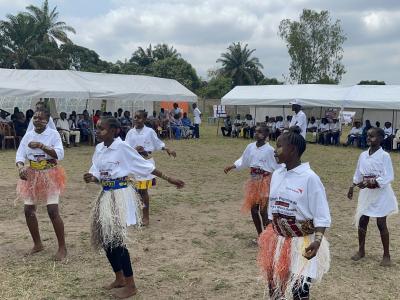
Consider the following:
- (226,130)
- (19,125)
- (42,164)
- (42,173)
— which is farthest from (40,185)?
(226,130)

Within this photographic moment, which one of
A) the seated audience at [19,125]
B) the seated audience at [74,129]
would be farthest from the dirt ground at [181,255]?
the seated audience at [74,129]

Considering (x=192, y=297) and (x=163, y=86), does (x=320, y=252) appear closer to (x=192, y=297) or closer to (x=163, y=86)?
(x=192, y=297)

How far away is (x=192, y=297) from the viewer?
4.70 m

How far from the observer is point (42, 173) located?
5660 millimetres

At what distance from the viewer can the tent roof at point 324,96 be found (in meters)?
20.3

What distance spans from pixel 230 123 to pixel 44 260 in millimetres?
19923

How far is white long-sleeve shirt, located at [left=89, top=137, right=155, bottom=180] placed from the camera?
15.3ft

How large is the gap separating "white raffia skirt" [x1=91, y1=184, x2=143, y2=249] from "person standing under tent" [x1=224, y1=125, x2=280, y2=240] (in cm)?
184

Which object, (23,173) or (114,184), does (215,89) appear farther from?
(114,184)

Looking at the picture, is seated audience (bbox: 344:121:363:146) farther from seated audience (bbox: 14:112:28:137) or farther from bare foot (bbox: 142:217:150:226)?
bare foot (bbox: 142:217:150:226)

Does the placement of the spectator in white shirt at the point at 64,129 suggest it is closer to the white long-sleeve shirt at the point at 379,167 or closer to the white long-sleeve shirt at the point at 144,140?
the white long-sleeve shirt at the point at 144,140

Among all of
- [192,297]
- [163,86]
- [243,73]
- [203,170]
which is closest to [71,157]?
[203,170]

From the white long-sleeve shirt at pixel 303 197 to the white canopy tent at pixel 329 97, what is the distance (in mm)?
17680

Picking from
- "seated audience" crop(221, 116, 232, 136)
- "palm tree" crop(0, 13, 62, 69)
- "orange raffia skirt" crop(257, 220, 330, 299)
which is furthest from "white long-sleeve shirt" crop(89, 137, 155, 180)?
"palm tree" crop(0, 13, 62, 69)
